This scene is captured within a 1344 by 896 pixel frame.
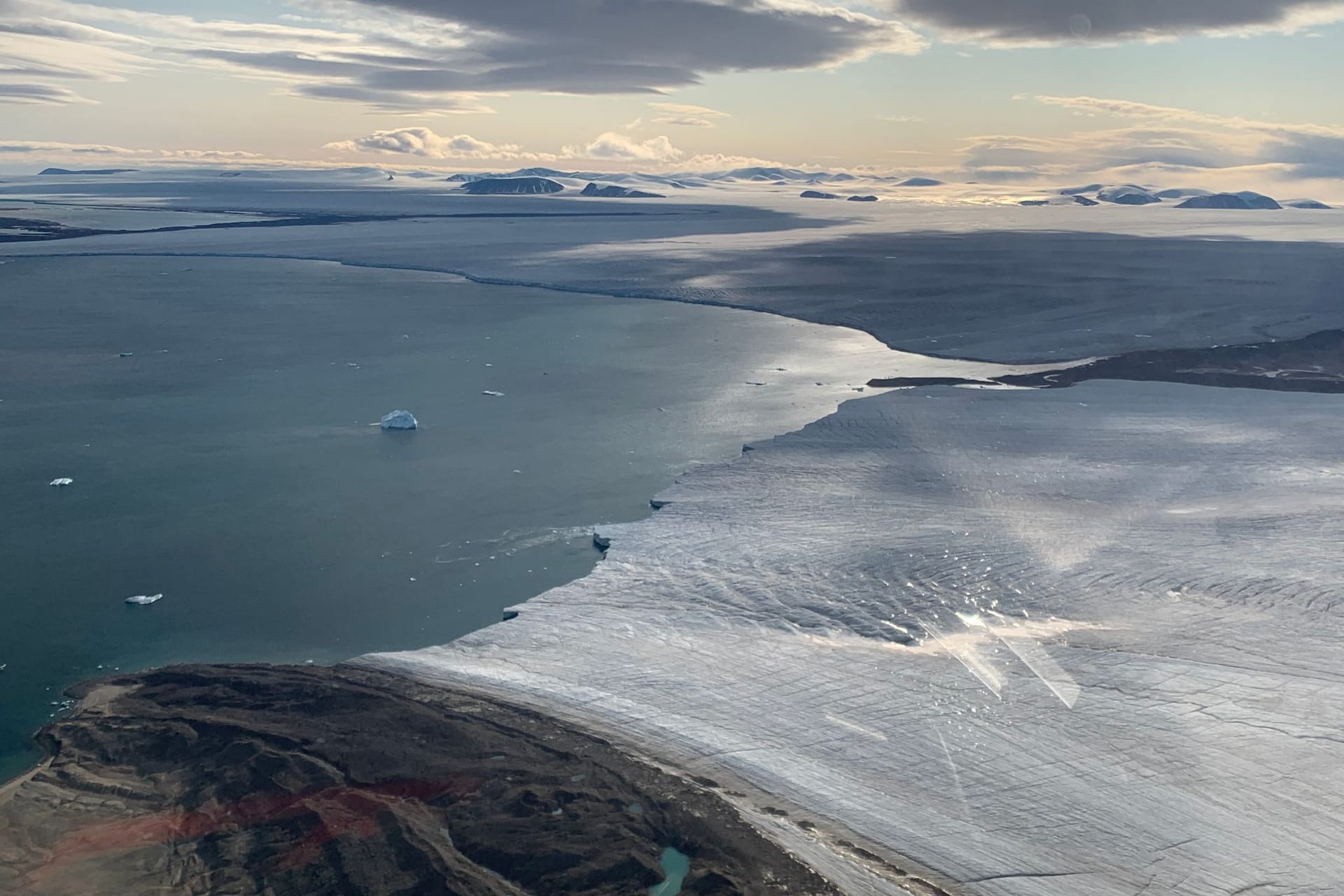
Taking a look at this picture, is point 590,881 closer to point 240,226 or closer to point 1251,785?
point 1251,785

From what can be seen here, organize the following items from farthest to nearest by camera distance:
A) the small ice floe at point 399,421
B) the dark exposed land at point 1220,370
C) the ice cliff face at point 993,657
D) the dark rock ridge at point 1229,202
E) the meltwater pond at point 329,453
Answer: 1. the dark rock ridge at point 1229,202
2. the dark exposed land at point 1220,370
3. the small ice floe at point 399,421
4. the meltwater pond at point 329,453
5. the ice cliff face at point 993,657

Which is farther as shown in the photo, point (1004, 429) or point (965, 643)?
point (1004, 429)

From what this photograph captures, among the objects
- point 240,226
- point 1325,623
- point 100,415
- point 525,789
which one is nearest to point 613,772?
point 525,789

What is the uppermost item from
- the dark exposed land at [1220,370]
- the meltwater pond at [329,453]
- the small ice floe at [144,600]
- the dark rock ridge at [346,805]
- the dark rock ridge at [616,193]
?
the dark rock ridge at [616,193]

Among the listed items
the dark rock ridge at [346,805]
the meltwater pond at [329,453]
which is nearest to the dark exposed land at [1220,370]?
the meltwater pond at [329,453]

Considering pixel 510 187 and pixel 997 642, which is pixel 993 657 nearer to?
pixel 997 642

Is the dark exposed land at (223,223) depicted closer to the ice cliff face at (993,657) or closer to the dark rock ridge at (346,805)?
the ice cliff face at (993,657)

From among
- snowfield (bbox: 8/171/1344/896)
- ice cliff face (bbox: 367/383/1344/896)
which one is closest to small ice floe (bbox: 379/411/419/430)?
snowfield (bbox: 8/171/1344/896)
